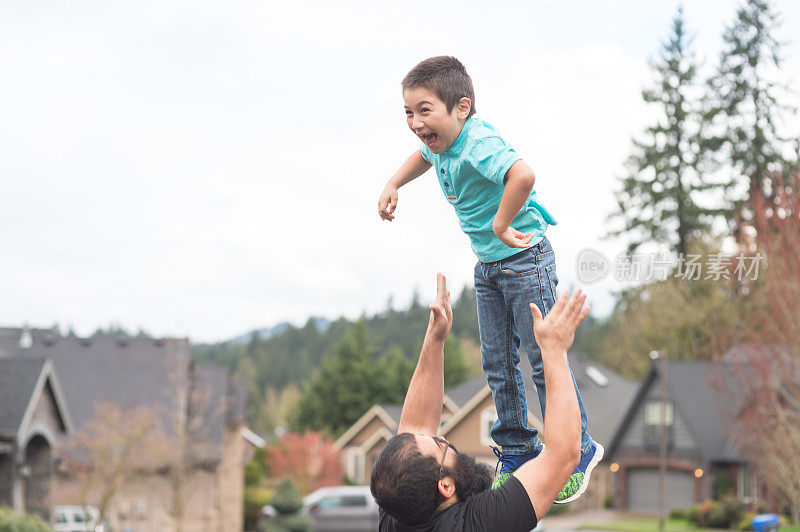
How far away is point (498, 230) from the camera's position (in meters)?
3.46

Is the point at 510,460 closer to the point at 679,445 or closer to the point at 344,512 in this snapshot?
the point at 344,512

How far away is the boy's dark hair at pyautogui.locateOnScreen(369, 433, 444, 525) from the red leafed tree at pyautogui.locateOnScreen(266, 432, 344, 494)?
162ft

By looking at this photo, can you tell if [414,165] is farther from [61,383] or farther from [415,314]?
[415,314]

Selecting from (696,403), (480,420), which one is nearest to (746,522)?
(696,403)

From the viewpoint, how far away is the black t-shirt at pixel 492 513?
3311 mm

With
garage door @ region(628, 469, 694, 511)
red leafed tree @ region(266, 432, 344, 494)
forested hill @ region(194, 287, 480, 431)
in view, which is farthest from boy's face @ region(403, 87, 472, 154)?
forested hill @ region(194, 287, 480, 431)

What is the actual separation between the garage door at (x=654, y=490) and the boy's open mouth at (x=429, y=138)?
139ft

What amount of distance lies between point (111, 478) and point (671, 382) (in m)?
23.9

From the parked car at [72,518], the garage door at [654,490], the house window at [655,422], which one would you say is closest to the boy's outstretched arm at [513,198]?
the parked car at [72,518]

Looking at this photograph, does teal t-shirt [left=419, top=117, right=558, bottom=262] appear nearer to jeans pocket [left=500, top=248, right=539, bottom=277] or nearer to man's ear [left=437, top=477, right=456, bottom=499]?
jeans pocket [left=500, top=248, right=539, bottom=277]

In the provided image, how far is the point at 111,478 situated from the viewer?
102ft

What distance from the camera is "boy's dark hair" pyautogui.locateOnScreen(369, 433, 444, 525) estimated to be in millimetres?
3457

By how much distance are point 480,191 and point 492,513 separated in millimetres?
1222

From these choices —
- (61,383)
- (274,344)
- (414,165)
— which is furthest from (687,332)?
(274,344)
